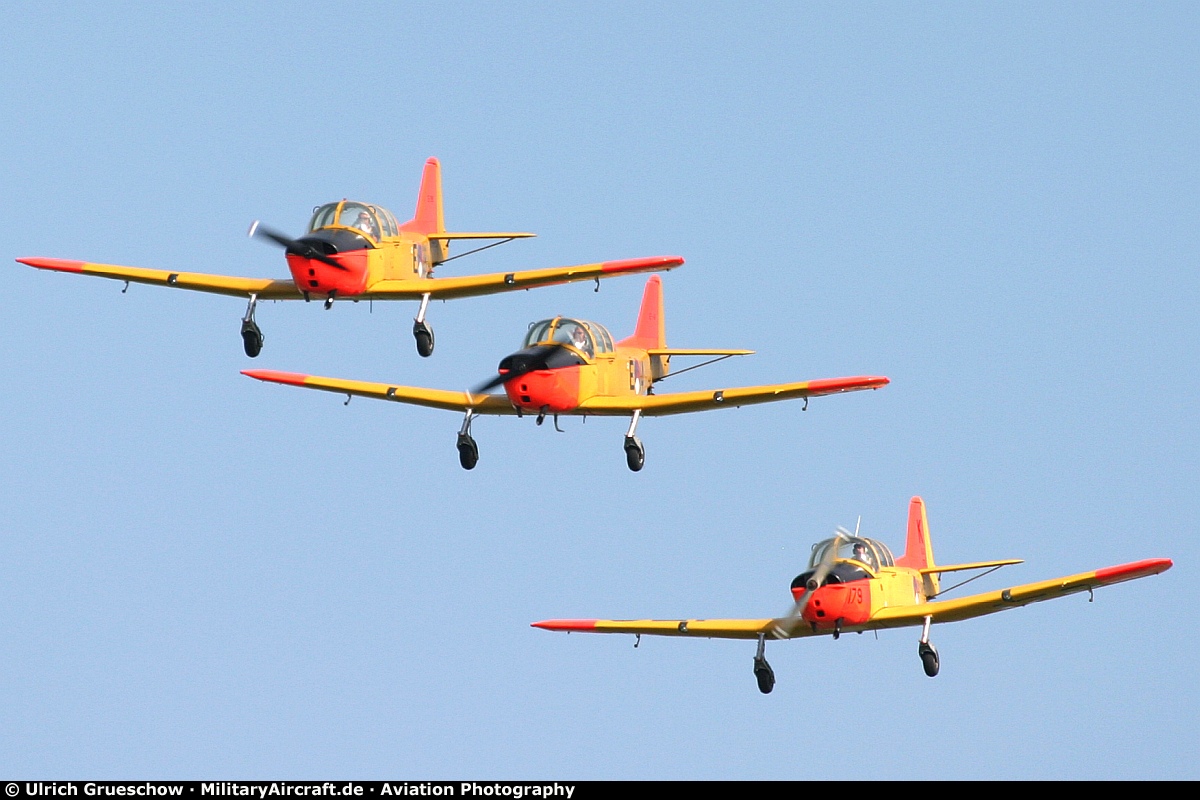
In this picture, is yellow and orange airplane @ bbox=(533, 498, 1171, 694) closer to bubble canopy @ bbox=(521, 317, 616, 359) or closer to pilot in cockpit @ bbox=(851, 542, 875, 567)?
pilot in cockpit @ bbox=(851, 542, 875, 567)

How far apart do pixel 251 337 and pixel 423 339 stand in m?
3.32

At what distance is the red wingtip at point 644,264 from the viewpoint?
49.3 meters

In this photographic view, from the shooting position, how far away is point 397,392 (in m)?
54.2

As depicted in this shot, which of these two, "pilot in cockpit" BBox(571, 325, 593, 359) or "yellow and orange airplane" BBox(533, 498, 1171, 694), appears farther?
"pilot in cockpit" BBox(571, 325, 593, 359)

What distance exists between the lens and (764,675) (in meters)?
50.8

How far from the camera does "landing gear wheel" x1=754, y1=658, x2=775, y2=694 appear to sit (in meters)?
50.6

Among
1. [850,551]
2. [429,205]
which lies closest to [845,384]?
[850,551]

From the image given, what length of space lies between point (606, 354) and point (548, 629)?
5798mm

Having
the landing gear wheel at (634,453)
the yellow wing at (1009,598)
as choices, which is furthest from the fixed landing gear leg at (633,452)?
the yellow wing at (1009,598)

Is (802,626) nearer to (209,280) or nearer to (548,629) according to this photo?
(548,629)

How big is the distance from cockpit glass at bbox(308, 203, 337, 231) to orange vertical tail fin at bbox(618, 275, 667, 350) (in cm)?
834

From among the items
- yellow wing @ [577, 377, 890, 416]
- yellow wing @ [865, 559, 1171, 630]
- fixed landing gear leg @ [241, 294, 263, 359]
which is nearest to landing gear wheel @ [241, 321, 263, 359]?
fixed landing gear leg @ [241, 294, 263, 359]

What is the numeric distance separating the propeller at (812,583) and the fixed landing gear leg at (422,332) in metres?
8.67

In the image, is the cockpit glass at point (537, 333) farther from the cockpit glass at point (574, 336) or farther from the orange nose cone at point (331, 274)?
the orange nose cone at point (331, 274)
